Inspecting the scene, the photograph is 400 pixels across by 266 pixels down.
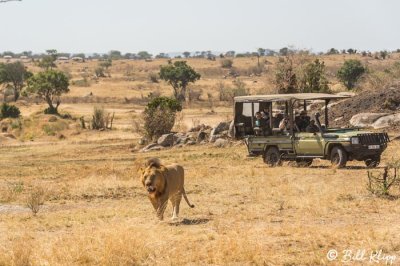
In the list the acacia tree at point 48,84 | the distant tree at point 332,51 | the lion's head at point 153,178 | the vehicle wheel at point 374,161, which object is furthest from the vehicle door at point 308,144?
the distant tree at point 332,51

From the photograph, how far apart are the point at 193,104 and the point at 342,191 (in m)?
70.8

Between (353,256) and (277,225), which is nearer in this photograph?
(353,256)

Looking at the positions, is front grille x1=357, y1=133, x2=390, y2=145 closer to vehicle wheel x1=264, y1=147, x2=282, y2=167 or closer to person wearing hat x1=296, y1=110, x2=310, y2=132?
person wearing hat x1=296, y1=110, x2=310, y2=132

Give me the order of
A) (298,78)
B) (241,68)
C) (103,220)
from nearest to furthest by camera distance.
Answer: (103,220), (298,78), (241,68)

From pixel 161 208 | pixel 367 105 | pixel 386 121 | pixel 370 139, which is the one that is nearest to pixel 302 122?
pixel 370 139

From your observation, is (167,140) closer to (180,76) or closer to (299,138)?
(299,138)

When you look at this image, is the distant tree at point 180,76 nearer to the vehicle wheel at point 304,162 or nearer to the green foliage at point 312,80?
the green foliage at point 312,80

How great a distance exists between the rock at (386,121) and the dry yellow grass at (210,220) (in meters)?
7.17

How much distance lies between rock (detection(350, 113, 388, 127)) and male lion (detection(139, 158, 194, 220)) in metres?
22.6

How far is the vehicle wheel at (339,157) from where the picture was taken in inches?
862

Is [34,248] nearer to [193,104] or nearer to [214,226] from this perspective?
[214,226]

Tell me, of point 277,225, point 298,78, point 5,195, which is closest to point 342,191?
point 277,225

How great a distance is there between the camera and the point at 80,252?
970 cm

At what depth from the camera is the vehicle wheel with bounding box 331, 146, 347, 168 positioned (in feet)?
71.9
